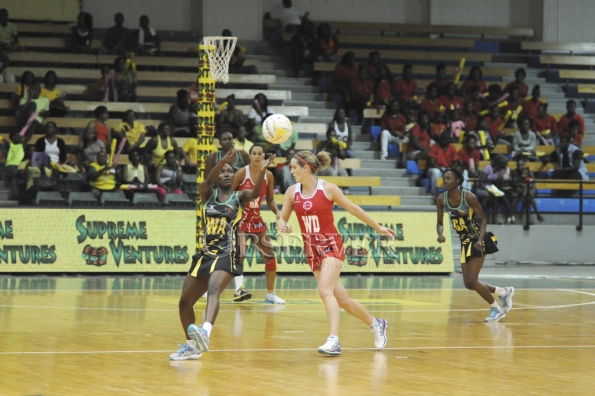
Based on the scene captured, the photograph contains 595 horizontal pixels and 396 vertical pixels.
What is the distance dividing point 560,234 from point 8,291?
13.6m

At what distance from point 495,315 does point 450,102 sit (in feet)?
46.3

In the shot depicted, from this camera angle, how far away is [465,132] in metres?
25.4

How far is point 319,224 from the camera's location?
966cm

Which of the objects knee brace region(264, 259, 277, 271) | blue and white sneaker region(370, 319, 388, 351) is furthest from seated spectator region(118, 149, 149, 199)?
blue and white sneaker region(370, 319, 388, 351)

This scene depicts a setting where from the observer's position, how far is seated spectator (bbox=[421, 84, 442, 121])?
2581 cm

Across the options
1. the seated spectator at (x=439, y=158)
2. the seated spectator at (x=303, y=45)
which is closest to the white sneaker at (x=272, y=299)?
the seated spectator at (x=439, y=158)

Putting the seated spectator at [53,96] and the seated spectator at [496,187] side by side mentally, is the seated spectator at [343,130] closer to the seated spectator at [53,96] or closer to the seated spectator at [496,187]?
the seated spectator at [496,187]

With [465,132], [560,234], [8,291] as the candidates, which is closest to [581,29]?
[465,132]

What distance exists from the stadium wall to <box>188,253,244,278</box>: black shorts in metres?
14.2

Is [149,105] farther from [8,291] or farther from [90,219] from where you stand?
[8,291]

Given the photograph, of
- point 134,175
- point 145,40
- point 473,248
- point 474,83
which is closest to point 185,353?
point 473,248

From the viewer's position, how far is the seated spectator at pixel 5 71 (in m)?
23.2

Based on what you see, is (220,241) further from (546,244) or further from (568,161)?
(568,161)

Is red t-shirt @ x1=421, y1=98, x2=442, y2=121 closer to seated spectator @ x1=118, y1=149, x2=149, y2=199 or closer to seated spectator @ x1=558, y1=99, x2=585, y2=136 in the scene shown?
seated spectator @ x1=558, y1=99, x2=585, y2=136
